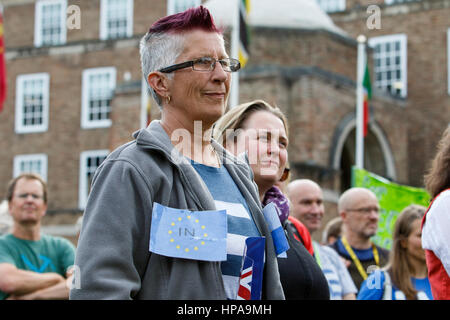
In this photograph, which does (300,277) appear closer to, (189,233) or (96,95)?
(189,233)

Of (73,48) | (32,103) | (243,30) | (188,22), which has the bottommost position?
(188,22)

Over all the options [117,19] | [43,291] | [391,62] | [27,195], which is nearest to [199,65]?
[43,291]

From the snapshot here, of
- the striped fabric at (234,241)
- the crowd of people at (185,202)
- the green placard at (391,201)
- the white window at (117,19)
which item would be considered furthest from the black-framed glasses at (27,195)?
the white window at (117,19)

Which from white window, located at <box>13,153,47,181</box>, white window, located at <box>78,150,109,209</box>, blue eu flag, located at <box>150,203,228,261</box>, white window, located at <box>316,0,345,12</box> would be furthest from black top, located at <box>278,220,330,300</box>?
white window, located at <box>13,153,47,181</box>

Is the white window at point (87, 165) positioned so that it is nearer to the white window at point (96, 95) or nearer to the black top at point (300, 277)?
the white window at point (96, 95)

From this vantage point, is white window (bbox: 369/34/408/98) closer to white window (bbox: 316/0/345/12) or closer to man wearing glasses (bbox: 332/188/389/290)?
white window (bbox: 316/0/345/12)

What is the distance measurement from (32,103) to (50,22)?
4.95m

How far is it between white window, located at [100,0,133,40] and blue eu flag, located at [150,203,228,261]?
34482 millimetres

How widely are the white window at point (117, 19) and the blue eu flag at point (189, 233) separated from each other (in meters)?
34.5

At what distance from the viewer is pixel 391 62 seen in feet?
104

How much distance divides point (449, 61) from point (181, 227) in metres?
29.2

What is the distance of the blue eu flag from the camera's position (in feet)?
9.28
